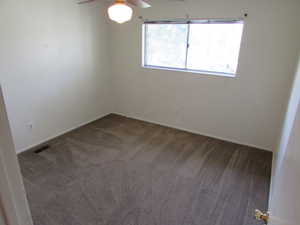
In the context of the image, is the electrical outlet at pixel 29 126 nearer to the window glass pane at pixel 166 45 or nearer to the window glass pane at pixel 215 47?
the window glass pane at pixel 166 45

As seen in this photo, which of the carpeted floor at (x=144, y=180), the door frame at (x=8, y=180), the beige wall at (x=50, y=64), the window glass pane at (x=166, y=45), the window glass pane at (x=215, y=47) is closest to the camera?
the door frame at (x=8, y=180)

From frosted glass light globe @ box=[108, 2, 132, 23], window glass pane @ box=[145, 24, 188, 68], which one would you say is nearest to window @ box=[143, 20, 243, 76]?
window glass pane @ box=[145, 24, 188, 68]

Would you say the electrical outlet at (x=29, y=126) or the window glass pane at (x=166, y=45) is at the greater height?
the window glass pane at (x=166, y=45)

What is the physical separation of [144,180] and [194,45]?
7.75 ft

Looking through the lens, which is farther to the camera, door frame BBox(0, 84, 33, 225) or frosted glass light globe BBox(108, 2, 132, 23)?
frosted glass light globe BBox(108, 2, 132, 23)

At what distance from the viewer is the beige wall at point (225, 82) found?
278 cm

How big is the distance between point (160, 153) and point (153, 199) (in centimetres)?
97

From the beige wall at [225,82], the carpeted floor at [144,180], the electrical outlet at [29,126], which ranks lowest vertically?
the carpeted floor at [144,180]

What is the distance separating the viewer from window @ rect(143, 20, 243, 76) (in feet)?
10.5

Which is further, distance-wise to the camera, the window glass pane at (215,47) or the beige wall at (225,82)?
the window glass pane at (215,47)

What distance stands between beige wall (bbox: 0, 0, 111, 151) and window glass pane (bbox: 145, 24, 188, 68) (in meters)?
0.92

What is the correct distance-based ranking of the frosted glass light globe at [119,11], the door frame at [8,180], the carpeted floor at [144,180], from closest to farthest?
the door frame at [8,180]
the frosted glass light globe at [119,11]
the carpeted floor at [144,180]

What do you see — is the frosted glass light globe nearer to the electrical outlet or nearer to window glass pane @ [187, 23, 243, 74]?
window glass pane @ [187, 23, 243, 74]

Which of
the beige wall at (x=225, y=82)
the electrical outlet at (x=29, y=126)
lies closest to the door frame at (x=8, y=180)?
the electrical outlet at (x=29, y=126)
